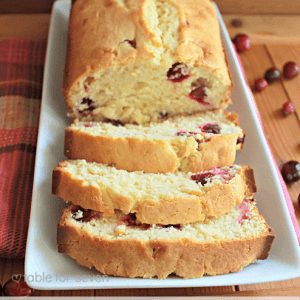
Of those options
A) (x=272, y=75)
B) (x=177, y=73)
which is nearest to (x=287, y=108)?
(x=272, y=75)

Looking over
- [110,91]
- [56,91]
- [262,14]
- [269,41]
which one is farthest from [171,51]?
[262,14]

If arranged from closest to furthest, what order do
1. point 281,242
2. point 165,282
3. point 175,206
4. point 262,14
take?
point 165,282 → point 175,206 → point 281,242 → point 262,14

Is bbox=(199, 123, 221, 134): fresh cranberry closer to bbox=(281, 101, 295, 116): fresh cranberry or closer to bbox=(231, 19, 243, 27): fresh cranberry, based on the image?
bbox=(281, 101, 295, 116): fresh cranberry

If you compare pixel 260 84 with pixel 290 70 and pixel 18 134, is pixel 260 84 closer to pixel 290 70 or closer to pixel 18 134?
pixel 290 70

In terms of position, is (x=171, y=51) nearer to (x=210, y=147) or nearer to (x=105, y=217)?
(x=210, y=147)

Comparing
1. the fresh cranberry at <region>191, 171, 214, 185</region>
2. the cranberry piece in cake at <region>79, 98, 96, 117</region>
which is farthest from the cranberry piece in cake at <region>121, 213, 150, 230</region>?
the cranberry piece in cake at <region>79, 98, 96, 117</region>

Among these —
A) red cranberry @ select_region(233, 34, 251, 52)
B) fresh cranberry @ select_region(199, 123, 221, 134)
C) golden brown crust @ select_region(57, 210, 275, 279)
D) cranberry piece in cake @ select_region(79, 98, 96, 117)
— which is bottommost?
golden brown crust @ select_region(57, 210, 275, 279)

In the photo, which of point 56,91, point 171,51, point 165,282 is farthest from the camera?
point 56,91
